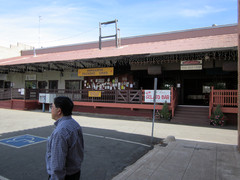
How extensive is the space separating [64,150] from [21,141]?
5588 mm

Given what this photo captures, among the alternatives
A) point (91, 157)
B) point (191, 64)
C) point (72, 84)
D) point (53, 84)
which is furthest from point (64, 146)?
point (53, 84)

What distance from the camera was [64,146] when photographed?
2.03 m

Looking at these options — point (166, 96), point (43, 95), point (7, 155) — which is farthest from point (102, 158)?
point (43, 95)

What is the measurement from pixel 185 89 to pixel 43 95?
12.2 meters

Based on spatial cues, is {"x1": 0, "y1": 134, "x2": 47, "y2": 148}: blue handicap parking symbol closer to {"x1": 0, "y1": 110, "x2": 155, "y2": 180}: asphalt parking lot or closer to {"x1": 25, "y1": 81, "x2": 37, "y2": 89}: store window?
{"x1": 0, "y1": 110, "x2": 155, "y2": 180}: asphalt parking lot

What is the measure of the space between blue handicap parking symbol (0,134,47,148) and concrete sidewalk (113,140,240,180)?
12.3ft

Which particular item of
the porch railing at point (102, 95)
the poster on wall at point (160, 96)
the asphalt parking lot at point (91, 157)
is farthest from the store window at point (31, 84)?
the asphalt parking lot at point (91, 157)

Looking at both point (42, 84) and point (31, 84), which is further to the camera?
point (31, 84)

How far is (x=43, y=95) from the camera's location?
56.2ft

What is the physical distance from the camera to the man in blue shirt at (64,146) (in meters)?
1.99

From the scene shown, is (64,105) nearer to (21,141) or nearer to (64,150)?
(64,150)

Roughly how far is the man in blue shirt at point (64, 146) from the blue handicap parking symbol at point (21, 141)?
479 centimetres

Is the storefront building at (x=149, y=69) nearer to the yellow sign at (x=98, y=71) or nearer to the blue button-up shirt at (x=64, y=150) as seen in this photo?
the yellow sign at (x=98, y=71)

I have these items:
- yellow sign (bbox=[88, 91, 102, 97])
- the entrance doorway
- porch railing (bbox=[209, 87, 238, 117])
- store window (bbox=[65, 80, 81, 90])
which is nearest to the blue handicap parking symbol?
yellow sign (bbox=[88, 91, 102, 97])
